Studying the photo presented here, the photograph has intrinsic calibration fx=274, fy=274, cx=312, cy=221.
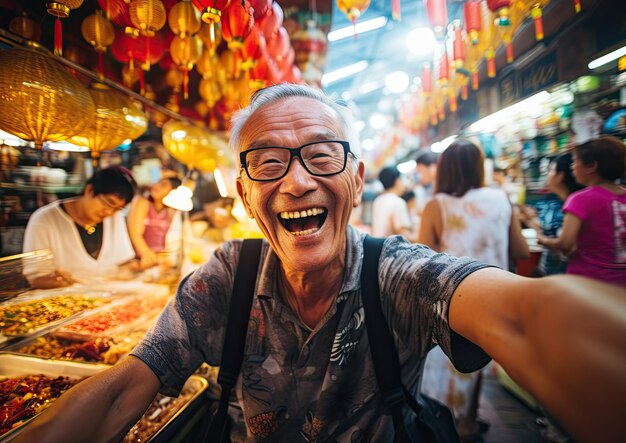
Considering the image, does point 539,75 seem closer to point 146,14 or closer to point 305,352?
point 146,14

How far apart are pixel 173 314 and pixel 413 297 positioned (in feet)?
3.29

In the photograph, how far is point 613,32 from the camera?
256 centimetres

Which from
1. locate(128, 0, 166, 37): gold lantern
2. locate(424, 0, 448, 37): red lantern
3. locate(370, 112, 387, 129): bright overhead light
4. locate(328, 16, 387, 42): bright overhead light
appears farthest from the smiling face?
locate(370, 112, 387, 129): bright overhead light

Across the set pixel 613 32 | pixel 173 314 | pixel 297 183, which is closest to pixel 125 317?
pixel 173 314

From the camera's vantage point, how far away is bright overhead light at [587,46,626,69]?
2542 mm

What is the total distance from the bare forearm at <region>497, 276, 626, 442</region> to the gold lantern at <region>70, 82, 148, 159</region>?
250 cm

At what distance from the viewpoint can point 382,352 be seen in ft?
3.55

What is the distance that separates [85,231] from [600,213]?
4.09 meters

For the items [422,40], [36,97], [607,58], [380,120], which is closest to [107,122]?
[36,97]

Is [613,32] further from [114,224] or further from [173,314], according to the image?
[114,224]

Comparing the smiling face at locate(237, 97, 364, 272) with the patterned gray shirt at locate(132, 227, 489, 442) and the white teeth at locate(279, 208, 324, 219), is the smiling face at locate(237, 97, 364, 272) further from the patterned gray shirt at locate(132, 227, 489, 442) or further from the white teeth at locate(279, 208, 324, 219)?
the patterned gray shirt at locate(132, 227, 489, 442)

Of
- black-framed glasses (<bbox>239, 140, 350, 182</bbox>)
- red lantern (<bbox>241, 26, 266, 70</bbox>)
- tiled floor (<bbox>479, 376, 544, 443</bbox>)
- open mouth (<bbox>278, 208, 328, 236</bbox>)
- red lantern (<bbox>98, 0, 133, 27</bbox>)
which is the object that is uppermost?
red lantern (<bbox>241, 26, 266, 70</bbox>)

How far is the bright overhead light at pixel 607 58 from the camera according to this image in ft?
8.34

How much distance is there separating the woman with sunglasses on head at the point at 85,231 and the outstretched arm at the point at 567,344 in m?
2.50
